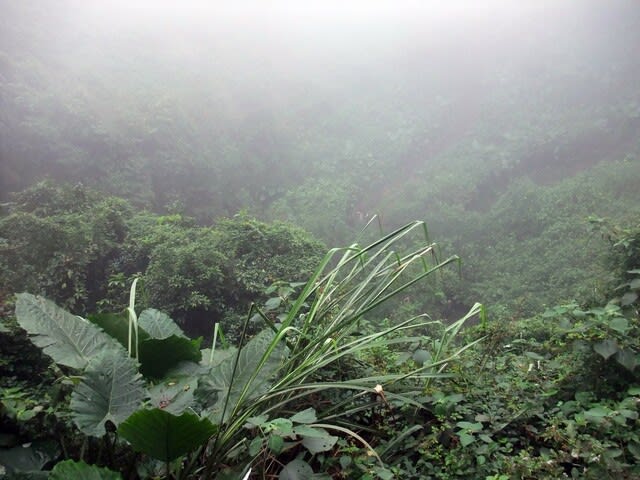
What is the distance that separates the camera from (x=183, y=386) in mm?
1200

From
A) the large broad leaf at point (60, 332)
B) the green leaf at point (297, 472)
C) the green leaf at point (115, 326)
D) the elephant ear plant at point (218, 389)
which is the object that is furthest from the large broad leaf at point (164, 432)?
the green leaf at point (115, 326)

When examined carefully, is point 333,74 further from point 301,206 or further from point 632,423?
point 632,423

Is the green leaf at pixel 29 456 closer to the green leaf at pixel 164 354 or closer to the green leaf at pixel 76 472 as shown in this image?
the green leaf at pixel 76 472

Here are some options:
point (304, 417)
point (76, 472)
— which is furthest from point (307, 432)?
point (76, 472)

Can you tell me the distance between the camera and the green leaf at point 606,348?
1.26 meters

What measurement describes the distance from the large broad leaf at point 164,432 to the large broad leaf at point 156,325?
0.54m

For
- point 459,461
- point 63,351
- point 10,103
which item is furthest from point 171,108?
point 459,461

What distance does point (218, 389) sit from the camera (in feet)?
4.20

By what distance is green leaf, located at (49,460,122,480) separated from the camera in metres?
0.94

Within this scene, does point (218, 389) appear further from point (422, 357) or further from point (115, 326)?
point (422, 357)

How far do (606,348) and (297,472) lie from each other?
0.84 m

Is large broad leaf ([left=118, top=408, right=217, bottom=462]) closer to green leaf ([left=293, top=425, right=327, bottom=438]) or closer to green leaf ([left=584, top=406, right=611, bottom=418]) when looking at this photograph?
green leaf ([left=293, top=425, right=327, bottom=438])

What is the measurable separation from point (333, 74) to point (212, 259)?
7079 millimetres

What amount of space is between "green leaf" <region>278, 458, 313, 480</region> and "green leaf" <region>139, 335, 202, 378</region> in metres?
0.41
